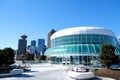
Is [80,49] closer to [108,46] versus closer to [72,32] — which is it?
[72,32]

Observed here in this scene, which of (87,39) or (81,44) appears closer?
(81,44)

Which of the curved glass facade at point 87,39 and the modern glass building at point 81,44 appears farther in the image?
the curved glass facade at point 87,39

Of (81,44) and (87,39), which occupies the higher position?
(87,39)

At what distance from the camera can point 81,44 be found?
2457 inches

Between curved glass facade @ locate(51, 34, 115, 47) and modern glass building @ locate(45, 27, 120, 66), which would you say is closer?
modern glass building @ locate(45, 27, 120, 66)

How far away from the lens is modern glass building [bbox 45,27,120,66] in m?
57.5

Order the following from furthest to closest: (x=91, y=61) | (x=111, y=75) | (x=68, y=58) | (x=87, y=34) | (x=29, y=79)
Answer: (x=87, y=34), (x=68, y=58), (x=91, y=61), (x=111, y=75), (x=29, y=79)

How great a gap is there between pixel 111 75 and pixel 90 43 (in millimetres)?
39751

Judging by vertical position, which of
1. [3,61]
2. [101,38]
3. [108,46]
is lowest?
[3,61]

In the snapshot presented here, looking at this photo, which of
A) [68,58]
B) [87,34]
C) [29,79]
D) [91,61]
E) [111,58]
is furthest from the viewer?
[87,34]

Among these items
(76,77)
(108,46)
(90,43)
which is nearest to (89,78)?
(76,77)

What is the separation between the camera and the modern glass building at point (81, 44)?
189 feet

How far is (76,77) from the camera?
22.0 m

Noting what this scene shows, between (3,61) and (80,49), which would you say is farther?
(80,49)
